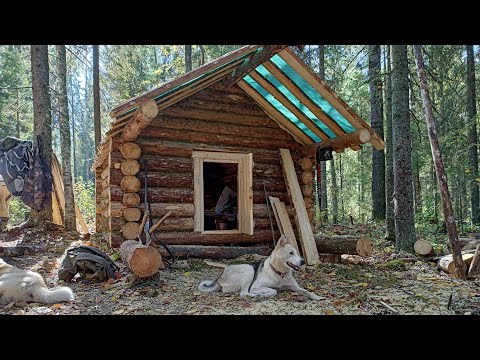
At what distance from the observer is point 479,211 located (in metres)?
14.5

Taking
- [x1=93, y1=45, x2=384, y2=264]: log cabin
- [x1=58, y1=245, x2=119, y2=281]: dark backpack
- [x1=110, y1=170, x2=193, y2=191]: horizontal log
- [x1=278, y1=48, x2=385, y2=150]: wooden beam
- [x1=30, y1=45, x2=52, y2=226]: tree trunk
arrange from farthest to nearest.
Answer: [x1=30, y1=45, x2=52, y2=226]: tree trunk → [x1=110, y1=170, x2=193, y2=191]: horizontal log → [x1=93, y1=45, x2=384, y2=264]: log cabin → [x1=278, y1=48, x2=385, y2=150]: wooden beam → [x1=58, y1=245, x2=119, y2=281]: dark backpack

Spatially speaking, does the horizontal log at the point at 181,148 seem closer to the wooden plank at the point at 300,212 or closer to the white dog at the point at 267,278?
the wooden plank at the point at 300,212

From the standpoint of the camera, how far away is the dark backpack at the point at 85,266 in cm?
583

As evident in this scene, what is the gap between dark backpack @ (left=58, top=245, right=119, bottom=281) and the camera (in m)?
5.83

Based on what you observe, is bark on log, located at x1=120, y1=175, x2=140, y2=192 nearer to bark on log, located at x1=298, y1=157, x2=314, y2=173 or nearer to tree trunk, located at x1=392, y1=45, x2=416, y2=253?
bark on log, located at x1=298, y1=157, x2=314, y2=173

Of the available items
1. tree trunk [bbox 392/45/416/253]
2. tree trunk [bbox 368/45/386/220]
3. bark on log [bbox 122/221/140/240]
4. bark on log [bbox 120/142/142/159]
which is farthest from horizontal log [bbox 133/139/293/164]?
tree trunk [bbox 368/45/386/220]

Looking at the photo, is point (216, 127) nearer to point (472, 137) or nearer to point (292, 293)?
point (292, 293)

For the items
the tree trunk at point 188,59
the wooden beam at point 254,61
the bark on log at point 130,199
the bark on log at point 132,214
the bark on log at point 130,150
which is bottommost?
the bark on log at point 132,214

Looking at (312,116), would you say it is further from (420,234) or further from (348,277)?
(420,234)

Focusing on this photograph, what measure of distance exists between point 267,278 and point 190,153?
387 cm

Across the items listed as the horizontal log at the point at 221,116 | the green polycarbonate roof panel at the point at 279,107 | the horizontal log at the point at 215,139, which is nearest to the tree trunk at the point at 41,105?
the horizontal log at the point at 215,139

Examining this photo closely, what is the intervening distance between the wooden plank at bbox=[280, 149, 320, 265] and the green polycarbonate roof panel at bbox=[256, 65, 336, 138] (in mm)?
1243

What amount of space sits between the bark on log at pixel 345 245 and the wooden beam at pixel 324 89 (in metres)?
2.04

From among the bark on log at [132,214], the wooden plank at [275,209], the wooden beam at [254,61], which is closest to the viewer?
the wooden beam at [254,61]
